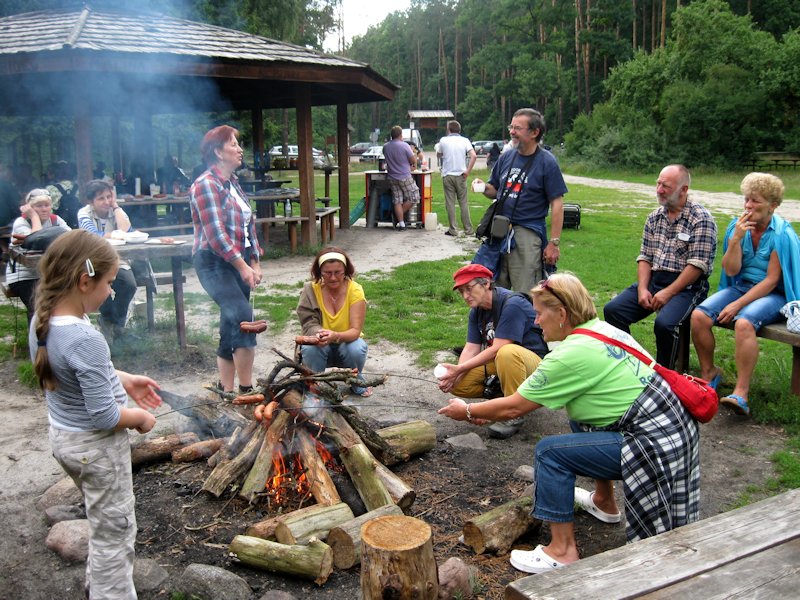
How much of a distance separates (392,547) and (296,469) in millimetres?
1325

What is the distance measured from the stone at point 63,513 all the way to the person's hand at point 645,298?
3.99m

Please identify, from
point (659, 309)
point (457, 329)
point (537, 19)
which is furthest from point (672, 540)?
point (537, 19)

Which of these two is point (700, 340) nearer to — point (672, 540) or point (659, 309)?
point (659, 309)

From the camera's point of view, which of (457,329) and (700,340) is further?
(457,329)

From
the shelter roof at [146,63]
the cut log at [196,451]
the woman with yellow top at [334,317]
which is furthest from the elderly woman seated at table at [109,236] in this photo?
the shelter roof at [146,63]

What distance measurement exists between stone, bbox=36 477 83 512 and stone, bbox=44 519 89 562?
0.32 m

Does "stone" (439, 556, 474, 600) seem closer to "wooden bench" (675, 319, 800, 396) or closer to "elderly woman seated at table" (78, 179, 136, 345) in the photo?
"wooden bench" (675, 319, 800, 396)

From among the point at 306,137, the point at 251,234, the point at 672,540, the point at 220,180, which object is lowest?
the point at 672,540

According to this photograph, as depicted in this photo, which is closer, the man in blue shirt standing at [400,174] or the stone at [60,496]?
the stone at [60,496]

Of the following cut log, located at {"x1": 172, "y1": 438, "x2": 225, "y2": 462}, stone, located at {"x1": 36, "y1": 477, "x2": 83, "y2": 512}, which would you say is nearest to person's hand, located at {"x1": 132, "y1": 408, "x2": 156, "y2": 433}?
stone, located at {"x1": 36, "y1": 477, "x2": 83, "y2": 512}

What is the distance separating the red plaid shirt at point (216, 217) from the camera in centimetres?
468

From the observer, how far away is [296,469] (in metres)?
3.75

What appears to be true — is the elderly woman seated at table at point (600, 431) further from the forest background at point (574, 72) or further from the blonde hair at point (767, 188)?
the forest background at point (574, 72)

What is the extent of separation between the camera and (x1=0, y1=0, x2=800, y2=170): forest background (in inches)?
909
